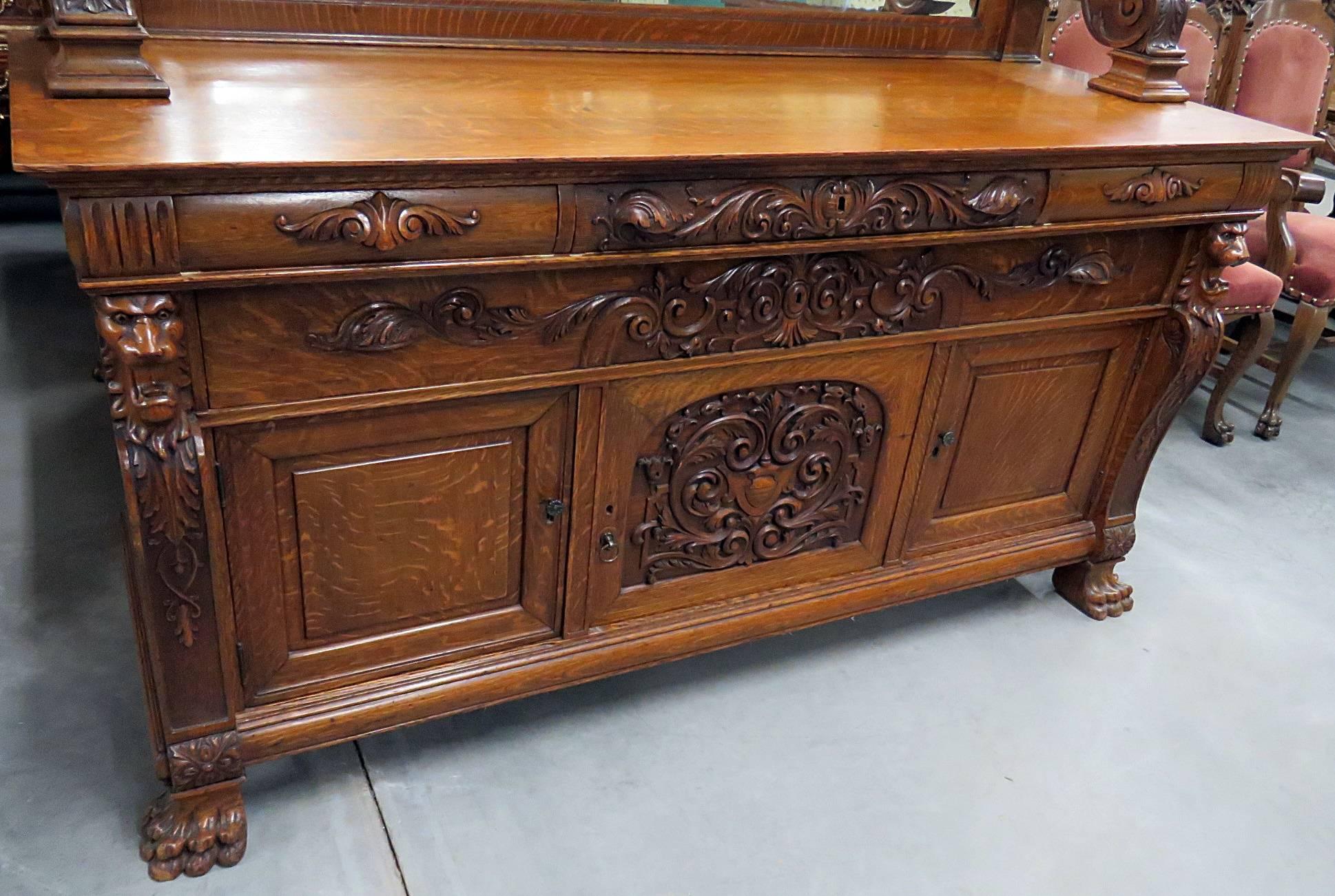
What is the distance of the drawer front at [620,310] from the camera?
50.5 inches

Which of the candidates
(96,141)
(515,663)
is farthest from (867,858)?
(96,141)

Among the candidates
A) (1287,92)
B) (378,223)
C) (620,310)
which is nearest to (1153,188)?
(620,310)

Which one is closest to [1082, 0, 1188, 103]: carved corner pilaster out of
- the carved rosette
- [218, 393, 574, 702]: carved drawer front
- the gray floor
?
the carved rosette

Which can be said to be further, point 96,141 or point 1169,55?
point 1169,55

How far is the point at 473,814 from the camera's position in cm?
166

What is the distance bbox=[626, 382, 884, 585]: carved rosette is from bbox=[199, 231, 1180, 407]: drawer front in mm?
126

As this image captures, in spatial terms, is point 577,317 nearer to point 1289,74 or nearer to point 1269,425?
point 1269,425

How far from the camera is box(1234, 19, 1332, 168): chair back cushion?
3.39m

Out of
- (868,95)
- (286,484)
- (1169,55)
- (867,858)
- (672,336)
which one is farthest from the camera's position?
(1169,55)

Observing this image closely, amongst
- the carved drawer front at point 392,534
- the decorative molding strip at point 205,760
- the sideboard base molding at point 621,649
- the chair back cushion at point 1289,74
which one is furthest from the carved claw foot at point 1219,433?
the decorative molding strip at point 205,760

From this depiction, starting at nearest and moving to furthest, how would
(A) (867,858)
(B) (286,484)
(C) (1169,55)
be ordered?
(B) (286,484), (A) (867,858), (C) (1169,55)

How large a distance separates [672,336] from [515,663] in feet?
1.93

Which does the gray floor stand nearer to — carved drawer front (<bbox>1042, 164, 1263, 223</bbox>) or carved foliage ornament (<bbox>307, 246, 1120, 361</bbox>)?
carved foliage ornament (<bbox>307, 246, 1120, 361</bbox>)

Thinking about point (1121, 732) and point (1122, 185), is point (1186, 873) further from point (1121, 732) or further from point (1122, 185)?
point (1122, 185)
